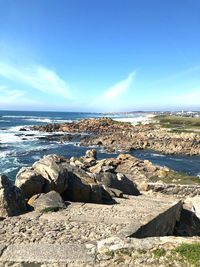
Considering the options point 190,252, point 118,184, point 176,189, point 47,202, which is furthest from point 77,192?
point 176,189

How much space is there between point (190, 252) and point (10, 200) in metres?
6.66

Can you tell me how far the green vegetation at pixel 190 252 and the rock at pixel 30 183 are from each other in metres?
7.19

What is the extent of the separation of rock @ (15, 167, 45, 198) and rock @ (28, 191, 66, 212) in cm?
54

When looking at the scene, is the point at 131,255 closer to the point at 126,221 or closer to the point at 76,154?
the point at 126,221

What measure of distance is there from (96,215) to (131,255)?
4182 millimetres

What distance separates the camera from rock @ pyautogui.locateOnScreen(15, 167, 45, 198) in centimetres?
1403

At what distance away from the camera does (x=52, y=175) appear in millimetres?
14664

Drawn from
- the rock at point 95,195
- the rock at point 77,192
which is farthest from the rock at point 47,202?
the rock at point 95,195

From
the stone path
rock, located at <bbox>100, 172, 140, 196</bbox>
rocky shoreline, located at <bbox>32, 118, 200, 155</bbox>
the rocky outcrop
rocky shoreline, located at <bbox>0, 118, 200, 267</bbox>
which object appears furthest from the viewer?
rocky shoreline, located at <bbox>32, 118, 200, 155</bbox>

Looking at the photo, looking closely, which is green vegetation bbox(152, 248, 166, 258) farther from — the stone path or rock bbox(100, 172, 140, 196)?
rock bbox(100, 172, 140, 196)

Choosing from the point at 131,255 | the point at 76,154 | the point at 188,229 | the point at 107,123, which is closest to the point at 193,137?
the point at 76,154

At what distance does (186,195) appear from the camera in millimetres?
22500

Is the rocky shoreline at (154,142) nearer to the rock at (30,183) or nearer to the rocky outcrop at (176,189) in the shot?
the rocky outcrop at (176,189)

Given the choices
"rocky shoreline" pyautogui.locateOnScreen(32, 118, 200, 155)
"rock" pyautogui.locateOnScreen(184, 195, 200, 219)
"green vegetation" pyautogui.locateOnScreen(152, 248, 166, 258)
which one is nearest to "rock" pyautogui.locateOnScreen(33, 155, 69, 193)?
"green vegetation" pyautogui.locateOnScreen(152, 248, 166, 258)
